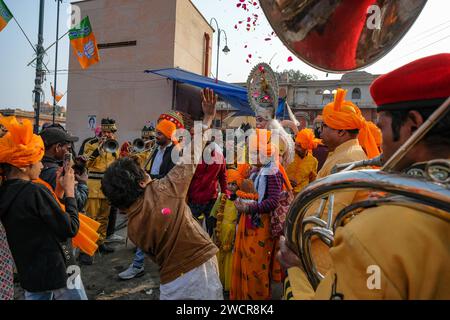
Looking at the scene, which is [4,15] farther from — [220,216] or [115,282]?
[220,216]

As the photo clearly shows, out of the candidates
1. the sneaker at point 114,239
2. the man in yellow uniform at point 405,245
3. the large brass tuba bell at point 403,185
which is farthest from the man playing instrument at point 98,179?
the man in yellow uniform at point 405,245

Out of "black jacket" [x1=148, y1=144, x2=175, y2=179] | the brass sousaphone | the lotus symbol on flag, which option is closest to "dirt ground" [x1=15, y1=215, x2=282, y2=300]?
"black jacket" [x1=148, y1=144, x2=175, y2=179]

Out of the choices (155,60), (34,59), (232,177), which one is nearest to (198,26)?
(155,60)

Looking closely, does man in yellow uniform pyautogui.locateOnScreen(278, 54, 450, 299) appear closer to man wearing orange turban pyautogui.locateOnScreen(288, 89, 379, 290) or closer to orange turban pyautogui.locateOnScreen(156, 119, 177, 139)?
man wearing orange turban pyautogui.locateOnScreen(288, 89, 379, 290)

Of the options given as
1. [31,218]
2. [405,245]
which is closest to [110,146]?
[31,218]

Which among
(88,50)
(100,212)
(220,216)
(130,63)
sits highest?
(130,63)

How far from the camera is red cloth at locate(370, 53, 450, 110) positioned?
95cm

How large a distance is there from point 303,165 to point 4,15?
30.0 ft

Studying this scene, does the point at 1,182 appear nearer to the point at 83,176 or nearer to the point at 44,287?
the point at 44,287

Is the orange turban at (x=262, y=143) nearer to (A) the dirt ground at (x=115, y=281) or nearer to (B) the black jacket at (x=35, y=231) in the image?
(B) the black jacket at (x=35, y=231)

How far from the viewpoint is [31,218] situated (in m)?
2.08

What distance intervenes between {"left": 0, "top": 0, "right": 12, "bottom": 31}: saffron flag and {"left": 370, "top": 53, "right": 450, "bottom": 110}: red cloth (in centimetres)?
1055

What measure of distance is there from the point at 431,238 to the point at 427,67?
54 centimetres

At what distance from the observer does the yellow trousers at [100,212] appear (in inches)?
207
